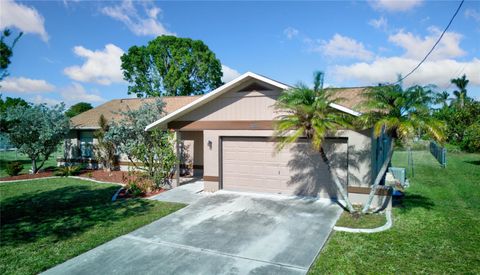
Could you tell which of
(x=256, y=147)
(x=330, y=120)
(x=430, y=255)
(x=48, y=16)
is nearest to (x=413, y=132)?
(x=330, y=120)

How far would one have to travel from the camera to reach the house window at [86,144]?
21.1 m

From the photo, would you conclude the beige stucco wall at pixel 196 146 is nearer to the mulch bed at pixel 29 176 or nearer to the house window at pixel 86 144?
the house window at pixel 86 144

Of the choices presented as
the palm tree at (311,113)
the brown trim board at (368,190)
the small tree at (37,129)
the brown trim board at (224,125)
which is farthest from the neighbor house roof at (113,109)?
the brown trim board at (368,190)

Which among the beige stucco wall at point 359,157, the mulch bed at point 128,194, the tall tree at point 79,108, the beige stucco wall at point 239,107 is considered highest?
the tall tree at point 79,108

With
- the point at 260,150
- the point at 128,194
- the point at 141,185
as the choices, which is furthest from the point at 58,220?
the point at 260,150

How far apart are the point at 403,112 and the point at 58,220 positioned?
1096 centimetres

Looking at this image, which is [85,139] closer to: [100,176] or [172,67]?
[100,176]

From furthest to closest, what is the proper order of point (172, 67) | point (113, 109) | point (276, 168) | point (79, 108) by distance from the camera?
point (79, 108), point (172, 67), point (113, 109), point (276, 168)

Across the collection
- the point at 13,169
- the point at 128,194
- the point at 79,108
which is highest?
the point at 79,108

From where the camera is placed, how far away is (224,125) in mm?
13133

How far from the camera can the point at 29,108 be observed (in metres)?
18.9

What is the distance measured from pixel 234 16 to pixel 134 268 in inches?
564

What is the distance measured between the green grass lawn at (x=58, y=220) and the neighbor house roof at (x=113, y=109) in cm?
699

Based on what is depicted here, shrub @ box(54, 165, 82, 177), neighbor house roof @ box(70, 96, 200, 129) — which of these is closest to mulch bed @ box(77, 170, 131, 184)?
shrub @ box(54, 165, 82, 177)
